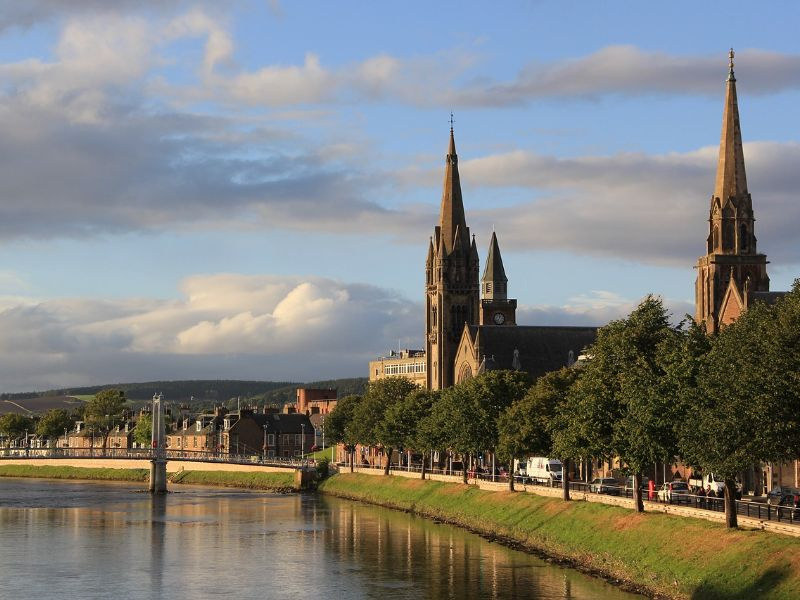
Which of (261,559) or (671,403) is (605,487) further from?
(261,559)

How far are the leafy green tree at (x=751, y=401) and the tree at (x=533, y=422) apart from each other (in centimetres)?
3977

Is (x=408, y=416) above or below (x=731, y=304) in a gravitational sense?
below

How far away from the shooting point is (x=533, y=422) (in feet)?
425

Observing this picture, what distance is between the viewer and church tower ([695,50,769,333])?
16225cm

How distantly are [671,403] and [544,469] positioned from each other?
168 feet

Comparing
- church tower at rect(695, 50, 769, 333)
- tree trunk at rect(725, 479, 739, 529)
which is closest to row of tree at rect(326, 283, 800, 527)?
tree trunk at rect(725, 479, 739, 529)

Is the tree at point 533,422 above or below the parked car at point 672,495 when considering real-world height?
above

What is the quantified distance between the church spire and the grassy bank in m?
51.0

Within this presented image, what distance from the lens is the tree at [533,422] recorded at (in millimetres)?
128875

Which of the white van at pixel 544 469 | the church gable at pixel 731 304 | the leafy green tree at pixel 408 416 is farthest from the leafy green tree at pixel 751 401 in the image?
the leafy green tree at pixel 408 416

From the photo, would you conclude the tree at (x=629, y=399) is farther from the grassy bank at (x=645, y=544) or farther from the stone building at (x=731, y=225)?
the stone building at (x=731, y=225)

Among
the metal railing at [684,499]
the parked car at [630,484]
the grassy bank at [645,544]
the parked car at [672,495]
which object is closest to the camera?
the grassy bank at [645,544]

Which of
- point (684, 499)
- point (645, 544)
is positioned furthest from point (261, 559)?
point (684, 499)

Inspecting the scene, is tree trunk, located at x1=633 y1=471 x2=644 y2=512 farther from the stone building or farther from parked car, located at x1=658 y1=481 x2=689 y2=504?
the stone building
